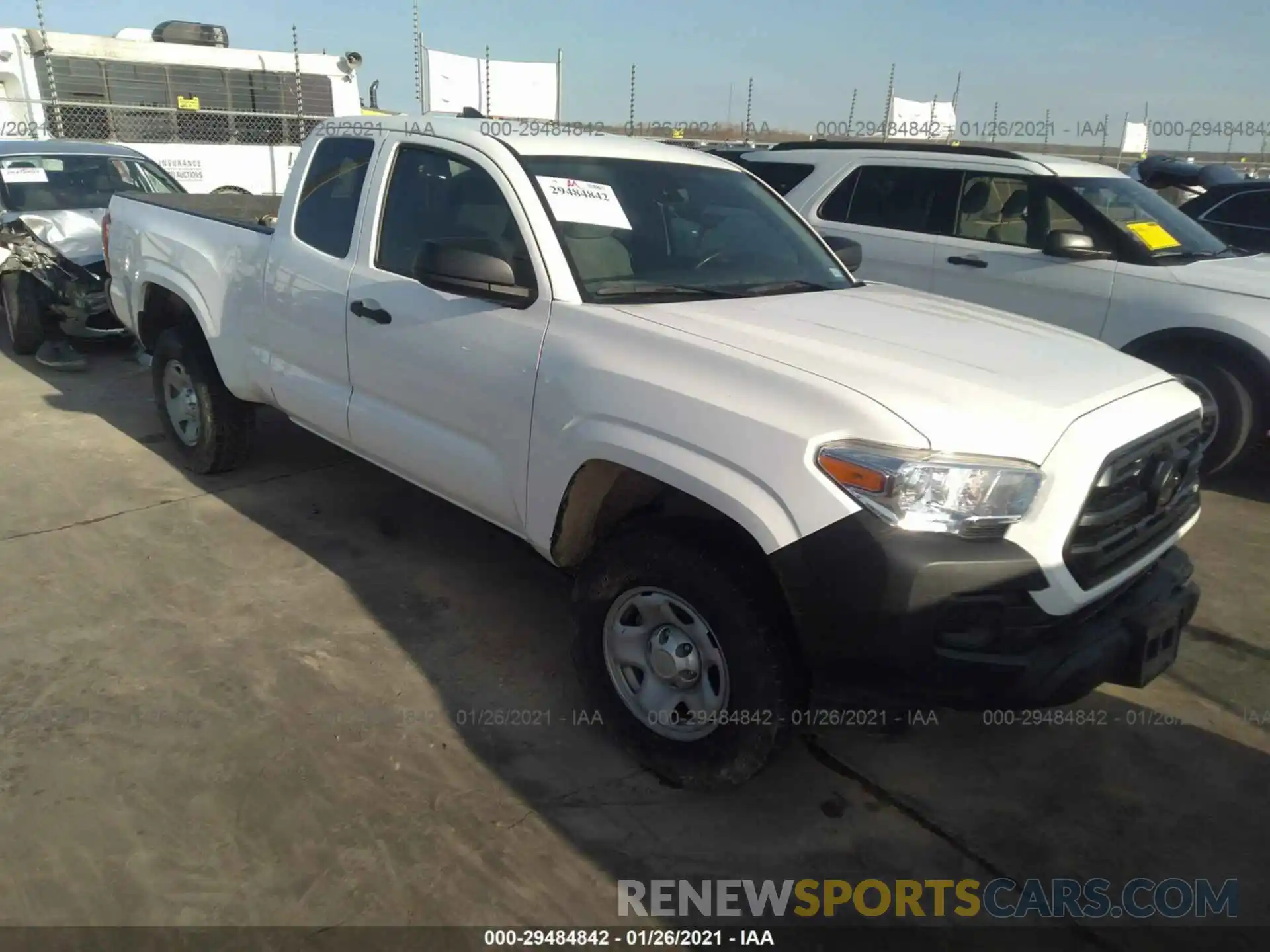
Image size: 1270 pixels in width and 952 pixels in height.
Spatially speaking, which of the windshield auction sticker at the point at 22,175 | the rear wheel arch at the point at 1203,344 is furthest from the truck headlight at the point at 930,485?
the windshield auction sticker at the point at 22,175

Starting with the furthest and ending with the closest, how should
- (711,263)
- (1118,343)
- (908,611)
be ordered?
(1118,343), (711,263), (908,611)

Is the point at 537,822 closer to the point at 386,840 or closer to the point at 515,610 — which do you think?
the point at 386,840

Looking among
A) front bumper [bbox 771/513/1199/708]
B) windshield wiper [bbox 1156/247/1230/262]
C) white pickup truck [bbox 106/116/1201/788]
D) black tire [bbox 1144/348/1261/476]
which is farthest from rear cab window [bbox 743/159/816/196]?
front bumper [bbox 771/513/1199/708]

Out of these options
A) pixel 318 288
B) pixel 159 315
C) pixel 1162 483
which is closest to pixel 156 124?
pixel 159 315

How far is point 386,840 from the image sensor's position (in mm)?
2682

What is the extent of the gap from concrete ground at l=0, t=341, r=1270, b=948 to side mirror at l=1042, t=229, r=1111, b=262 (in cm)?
223

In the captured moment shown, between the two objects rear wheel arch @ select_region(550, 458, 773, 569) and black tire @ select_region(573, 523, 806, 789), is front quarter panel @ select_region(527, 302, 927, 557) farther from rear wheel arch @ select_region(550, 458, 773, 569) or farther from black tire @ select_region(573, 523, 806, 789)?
black tire @ select_region(573, 523, 806, 789)

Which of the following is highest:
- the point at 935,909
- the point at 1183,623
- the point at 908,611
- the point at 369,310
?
the point at 369,310

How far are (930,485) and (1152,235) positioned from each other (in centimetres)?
464

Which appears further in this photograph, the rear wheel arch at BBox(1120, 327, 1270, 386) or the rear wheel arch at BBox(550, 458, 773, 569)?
the rear wheel arch at BBox(1120, 327, 1270, 386)

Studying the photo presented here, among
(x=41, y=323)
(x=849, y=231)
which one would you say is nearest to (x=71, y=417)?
(x=41, y=323)

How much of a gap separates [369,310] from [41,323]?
5598mm

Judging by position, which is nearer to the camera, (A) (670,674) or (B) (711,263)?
(A) (670,674)

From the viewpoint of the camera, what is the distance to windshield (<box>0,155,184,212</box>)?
331 inches
